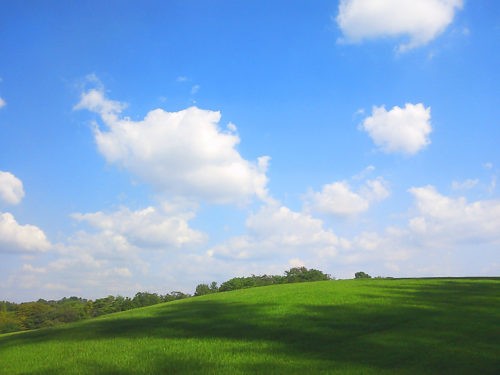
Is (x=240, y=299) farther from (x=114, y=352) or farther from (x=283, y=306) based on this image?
(x=114, y=352)

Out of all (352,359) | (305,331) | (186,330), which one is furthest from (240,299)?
(352,359)

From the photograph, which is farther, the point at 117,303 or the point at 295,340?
the point at 117,303

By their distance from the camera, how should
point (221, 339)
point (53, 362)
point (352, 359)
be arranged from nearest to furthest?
point (352, 359) → point (53, 362) → point (221, 339)

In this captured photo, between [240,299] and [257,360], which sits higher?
[240,299]

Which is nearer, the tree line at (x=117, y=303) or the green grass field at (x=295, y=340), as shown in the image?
the green grass field at (x=295, y=340)

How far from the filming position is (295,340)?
21141mm

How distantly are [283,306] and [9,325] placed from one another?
9619 cm

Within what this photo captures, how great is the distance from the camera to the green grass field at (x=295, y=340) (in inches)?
Result: 659

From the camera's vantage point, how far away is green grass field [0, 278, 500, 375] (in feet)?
55.0

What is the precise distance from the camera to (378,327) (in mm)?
22875

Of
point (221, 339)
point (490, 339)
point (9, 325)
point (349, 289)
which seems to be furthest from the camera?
point (9, 325)

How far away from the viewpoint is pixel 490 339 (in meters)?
18.9

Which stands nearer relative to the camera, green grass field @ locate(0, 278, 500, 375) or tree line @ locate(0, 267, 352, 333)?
green grass field @ locate(0, 278, 500, 375)

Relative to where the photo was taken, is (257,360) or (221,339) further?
(221,339)
